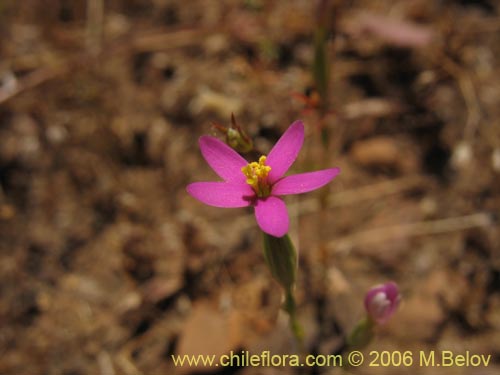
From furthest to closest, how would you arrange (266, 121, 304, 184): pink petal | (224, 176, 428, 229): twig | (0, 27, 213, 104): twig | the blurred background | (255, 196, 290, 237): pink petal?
(0, 27, 213, 104): twig → (224, 176, 428, 229): twig → the blurred background → (266, 121, 304, 184): pink petal → (255, 196, 290, 237): pink petal

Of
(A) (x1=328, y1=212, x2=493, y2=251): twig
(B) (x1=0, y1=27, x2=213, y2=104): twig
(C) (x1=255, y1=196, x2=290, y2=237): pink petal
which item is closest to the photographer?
(C) (x1=255, y1=196, x2=290, y2=237): pink petal

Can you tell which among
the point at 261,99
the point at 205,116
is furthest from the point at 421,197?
the point at 205,116

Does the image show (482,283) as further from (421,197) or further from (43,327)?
(43,327)

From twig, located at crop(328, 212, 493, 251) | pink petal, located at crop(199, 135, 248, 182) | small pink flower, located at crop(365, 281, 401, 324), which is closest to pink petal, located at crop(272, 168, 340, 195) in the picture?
pink petal, located at crop(199, 135, 248, 182)

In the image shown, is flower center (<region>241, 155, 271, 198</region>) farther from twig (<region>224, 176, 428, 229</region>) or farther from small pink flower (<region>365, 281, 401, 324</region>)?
twig (<region>224, 176, 428, 229</region>)

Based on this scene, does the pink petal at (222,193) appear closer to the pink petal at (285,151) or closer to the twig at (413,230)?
the pink petal at (285,151)

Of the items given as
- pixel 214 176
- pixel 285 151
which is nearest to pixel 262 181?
pixel 285 151

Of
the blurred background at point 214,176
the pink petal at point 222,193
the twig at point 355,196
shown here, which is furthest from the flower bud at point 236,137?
the twig at point 355,196
